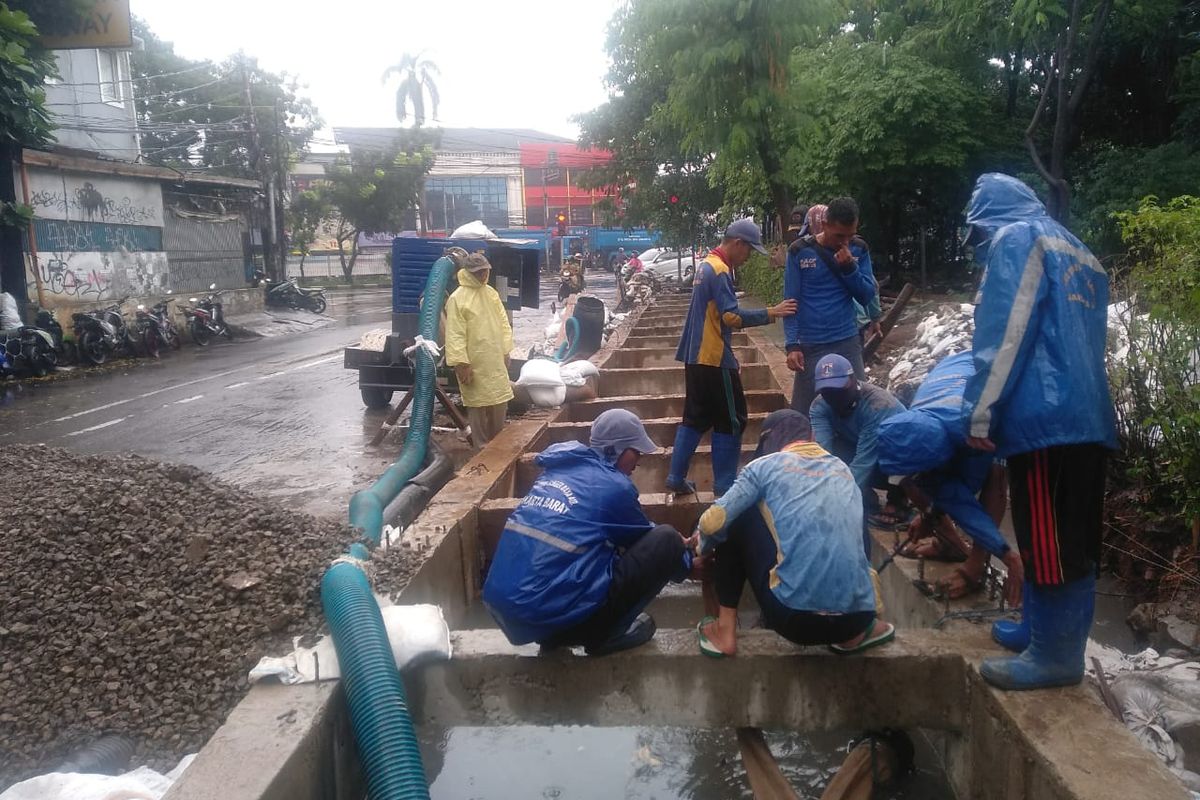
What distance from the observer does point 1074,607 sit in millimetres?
2900

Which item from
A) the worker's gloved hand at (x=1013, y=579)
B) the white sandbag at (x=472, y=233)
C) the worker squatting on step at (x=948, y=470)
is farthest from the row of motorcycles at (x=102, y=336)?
the worker's gloved hand at (x=1013, y=579)

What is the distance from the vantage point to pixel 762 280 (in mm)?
18781

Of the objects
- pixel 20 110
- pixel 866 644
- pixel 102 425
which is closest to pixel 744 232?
pixel 866 644

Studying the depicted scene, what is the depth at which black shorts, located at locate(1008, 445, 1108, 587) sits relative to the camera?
2834 millimetres

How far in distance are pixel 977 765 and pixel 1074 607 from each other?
77 centimetres

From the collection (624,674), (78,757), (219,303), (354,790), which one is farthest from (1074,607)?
(219,303)

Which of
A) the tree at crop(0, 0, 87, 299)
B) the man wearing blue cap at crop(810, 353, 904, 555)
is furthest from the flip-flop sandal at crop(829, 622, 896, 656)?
the tree at crop(0, 0, 87, 299)

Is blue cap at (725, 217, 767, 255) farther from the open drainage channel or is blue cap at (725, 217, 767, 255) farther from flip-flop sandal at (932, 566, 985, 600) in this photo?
flip-flop sandal at (932, 566, 985, 600)

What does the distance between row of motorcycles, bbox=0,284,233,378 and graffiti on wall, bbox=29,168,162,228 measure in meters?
2.03

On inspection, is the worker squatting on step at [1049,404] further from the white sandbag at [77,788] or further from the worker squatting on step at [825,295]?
the white sandbag at [77,788]

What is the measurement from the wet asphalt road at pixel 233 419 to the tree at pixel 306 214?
2062cm

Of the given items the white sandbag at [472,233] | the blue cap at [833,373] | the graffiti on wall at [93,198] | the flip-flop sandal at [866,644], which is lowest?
the flip-flop sandal at [866,644]

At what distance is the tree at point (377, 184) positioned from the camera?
36.7m

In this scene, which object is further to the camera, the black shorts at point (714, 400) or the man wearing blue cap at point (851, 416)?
the black shorts at point (714, 400)
